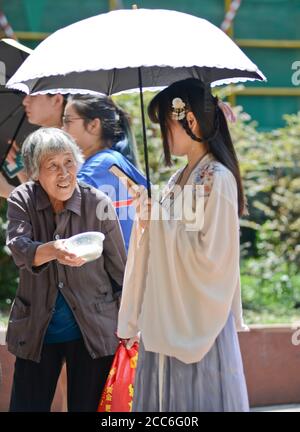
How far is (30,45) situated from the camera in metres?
9.87

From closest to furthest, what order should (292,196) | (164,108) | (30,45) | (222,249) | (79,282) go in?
1. (222,249)
2. (164,108)
3. (79,282)
4. (292,196)
5. (30,45)

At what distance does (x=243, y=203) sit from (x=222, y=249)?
31 centimetres

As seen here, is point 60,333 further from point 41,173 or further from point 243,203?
point 243,203

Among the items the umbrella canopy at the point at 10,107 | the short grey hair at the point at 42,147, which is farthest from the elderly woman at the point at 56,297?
the umbrella canopy at the point at 10,107

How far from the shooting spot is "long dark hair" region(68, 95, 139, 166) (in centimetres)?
450

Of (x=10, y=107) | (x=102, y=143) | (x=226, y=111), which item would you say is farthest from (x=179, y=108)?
(x=10, y=107)

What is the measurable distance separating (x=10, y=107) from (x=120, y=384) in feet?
5.81

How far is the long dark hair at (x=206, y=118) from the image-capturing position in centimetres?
345

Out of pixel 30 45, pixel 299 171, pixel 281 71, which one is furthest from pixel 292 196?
pixel 30 45

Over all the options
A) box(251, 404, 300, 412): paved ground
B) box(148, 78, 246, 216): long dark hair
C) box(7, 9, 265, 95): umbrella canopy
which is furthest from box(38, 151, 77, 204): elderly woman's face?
box(251, 404, 300, 412): paved ground

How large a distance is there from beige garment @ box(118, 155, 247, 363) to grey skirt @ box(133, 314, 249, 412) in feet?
0.24

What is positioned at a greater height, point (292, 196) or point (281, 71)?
point (281, 71)

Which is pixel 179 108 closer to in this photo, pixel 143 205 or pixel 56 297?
pixel 143 205

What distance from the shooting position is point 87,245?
354 cm
